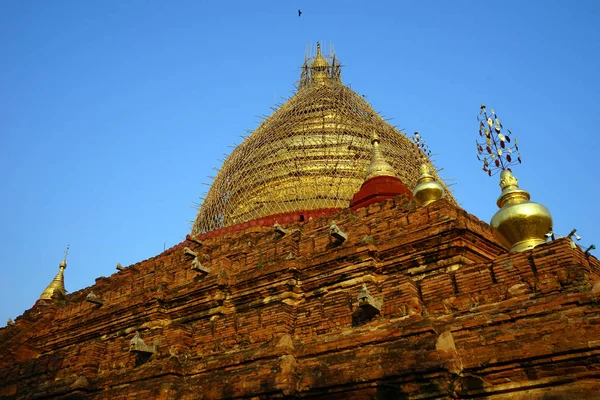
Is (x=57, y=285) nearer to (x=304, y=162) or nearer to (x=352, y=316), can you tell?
(x=304, y=162)

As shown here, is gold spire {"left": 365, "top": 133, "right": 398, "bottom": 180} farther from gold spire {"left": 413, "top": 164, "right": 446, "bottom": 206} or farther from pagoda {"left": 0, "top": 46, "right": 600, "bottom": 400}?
gold spire {"left": 413, "top": 164, "right": 446, "bottom": 206}

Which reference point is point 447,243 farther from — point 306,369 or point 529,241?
point 306,369

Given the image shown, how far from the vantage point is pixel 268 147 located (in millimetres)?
23734

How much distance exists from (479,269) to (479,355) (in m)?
1.87

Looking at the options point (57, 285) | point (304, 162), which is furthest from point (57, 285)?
point (304, 162)

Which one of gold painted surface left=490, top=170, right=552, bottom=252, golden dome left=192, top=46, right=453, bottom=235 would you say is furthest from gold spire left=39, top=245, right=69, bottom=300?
gold painted surface left=490, top=170, right=552, bottom=252

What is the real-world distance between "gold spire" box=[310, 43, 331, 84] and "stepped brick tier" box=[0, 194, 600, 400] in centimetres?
1772

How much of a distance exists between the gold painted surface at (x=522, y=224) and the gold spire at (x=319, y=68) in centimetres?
2250

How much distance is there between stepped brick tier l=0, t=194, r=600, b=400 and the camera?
7.46 m

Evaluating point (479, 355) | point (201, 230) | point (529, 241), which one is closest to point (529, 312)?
point (479, 355)

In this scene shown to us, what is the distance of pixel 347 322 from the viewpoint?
989 cm

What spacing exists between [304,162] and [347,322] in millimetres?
13476

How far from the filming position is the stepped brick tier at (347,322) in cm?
746

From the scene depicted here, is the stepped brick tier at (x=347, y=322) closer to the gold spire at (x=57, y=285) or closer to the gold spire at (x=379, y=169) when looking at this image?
the gold spire at (x=379, y=169)
